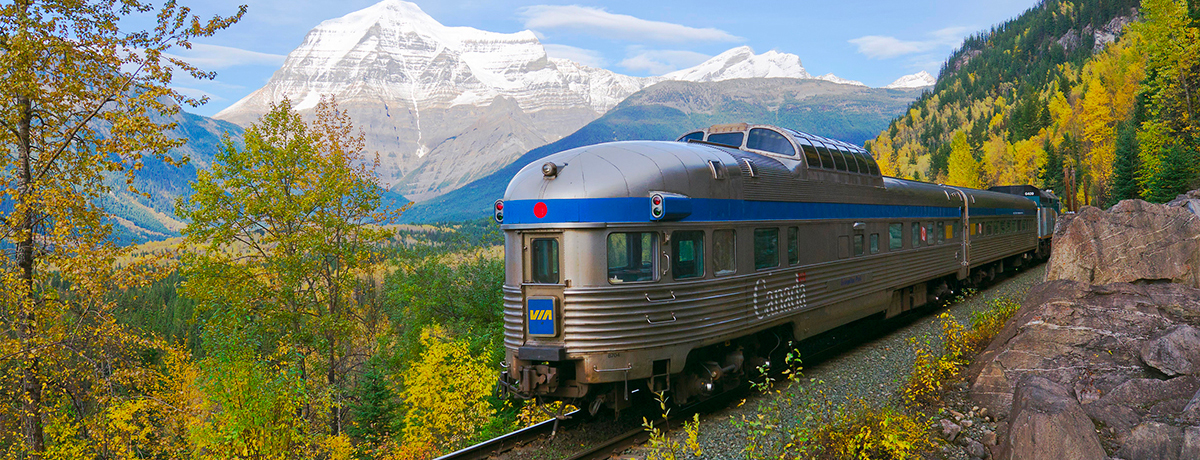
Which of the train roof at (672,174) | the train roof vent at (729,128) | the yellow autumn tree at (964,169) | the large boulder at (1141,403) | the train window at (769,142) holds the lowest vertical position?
the large boulder at (1141,403)

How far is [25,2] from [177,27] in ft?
5.86

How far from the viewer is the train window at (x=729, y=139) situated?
10.9 m

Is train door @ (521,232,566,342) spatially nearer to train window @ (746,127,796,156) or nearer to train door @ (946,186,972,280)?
train window @ (746,127,796,156)

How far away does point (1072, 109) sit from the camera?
73562mm

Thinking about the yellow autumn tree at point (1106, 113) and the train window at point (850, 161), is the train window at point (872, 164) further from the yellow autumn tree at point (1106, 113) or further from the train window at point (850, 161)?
the yellow autumn tree at point (1106, 113)

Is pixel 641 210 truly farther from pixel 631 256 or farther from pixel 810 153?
pixel 810 153

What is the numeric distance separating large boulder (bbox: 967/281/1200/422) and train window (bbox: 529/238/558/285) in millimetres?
5513

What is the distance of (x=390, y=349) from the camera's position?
23000mm

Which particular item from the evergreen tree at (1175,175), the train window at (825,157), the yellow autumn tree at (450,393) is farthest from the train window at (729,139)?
the evergreen tree at (1175,175)

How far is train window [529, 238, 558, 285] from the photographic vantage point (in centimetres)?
789

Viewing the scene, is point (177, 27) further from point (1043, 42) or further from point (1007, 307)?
point (1043, 42)

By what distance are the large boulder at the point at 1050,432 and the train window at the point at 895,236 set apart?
741cm

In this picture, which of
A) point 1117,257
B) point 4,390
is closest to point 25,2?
point 4,390

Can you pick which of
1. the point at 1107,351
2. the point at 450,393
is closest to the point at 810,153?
the point at 1107,351
